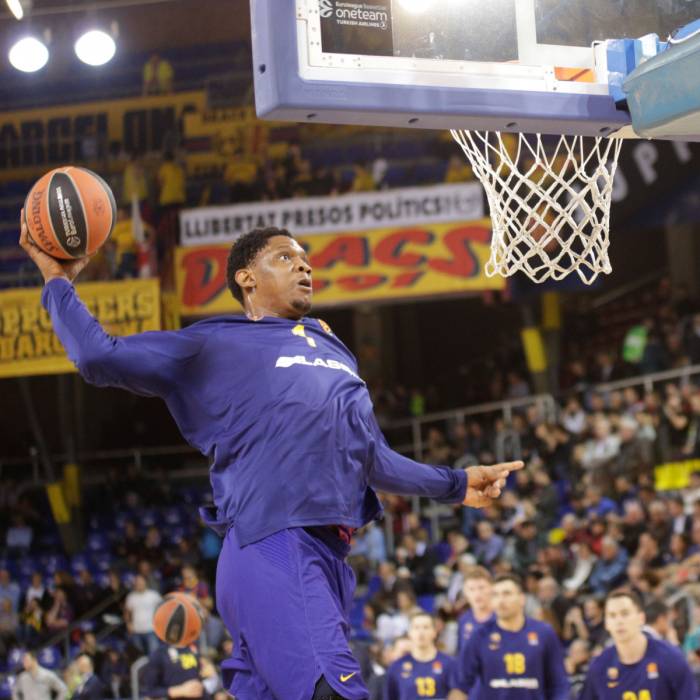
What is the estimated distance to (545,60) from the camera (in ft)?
14.5

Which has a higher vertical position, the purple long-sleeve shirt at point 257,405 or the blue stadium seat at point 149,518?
the purple long-sleeve shirt at point 257,405

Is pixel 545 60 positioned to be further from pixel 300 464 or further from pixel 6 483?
pixel 6 483

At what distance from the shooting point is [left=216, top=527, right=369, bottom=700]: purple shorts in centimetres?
335

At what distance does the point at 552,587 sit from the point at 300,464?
30.6ft

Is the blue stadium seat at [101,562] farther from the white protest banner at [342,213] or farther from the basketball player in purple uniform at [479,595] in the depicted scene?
the basketball player in purple uniform at [479,595]

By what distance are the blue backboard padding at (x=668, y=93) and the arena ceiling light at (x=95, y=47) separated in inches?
388

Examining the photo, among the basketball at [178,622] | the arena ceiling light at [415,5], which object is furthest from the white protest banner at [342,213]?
the arena ceiling light at [415,5]

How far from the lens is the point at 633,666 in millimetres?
7016

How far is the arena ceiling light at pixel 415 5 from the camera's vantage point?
4258mm

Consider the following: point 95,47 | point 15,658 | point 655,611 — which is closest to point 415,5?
point 655,611

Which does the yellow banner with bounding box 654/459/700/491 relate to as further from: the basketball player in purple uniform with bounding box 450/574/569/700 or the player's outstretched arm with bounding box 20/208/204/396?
the player's outstretched arm with bounding box 20/208/204/396

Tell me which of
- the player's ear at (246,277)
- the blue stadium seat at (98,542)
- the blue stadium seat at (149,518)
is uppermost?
the player's ear at (246,277)

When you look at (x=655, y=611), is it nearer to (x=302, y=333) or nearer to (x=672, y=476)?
(x=672, y=476)

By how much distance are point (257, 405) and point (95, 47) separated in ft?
34.4
